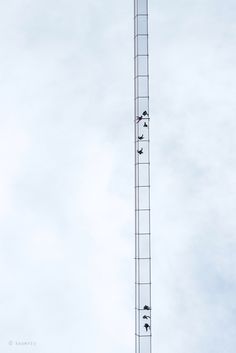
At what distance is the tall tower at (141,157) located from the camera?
148ft

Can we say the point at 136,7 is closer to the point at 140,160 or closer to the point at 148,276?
the point at 140,160

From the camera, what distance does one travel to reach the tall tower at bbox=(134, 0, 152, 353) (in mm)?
45062

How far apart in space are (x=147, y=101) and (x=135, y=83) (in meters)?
2.48

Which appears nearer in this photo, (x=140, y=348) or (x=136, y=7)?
(x=140, y=348)

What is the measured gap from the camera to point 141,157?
46.5m

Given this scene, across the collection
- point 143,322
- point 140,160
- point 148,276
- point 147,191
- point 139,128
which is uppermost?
point 139,128

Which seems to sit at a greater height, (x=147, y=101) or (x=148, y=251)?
(x=147, y=101)

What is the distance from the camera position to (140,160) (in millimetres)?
46531

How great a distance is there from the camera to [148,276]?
4572cm

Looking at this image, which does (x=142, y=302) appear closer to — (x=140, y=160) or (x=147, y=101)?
(x=140, y=160)

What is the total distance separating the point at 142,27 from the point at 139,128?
11159 millimetres

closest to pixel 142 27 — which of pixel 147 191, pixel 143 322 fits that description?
pixel 147 191

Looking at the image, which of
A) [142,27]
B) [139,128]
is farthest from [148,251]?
[142,27]

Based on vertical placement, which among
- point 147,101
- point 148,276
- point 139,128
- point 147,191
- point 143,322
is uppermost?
point 147,101
